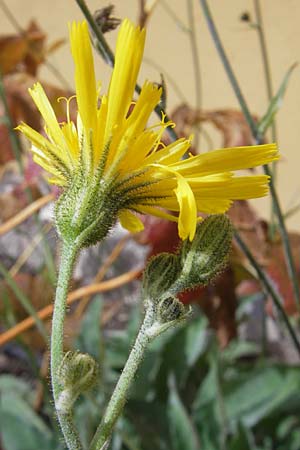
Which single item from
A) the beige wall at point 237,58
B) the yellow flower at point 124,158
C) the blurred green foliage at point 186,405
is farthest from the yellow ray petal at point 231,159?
the beige wall at point 237,58

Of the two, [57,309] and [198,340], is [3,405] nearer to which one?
[198,340]

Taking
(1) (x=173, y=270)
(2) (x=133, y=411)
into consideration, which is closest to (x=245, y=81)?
(2) (x=133, y=411)

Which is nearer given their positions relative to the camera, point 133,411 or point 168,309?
point 168,309

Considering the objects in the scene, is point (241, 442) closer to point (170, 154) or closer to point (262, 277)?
point (262, 277)

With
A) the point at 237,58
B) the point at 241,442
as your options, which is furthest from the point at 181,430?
the point at 237,58

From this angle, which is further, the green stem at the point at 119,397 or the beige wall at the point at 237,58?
the beige wall at the point at 237,58

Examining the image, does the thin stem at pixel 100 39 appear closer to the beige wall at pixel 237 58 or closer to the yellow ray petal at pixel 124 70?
the yellow ray petal at pixel 124 70
